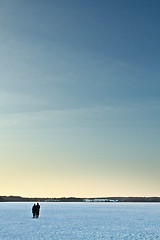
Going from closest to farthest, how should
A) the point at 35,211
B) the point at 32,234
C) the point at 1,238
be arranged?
the point at 1,238 < the point at 32,234 < the point at 35,211

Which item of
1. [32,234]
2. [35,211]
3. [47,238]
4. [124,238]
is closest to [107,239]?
[124,238]

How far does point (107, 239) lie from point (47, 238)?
22.1 ft

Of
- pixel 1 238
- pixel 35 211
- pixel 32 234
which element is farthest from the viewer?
pixel 35 211

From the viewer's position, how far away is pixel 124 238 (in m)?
39.7

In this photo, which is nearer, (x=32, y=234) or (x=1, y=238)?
(x=1, y=238)

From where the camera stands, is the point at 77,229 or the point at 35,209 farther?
the point at 35,209

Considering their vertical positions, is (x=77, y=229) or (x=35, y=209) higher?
(x=35, y=209)

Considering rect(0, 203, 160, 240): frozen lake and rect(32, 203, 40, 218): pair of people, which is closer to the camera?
rect(0, 203, 160, 240): frozen lake

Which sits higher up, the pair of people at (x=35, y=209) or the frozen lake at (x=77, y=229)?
the pair of people at (x=35, y=209)

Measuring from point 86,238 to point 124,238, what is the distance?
4.42 meters

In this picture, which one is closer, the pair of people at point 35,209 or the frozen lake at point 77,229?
the frozen lake at point 77,229

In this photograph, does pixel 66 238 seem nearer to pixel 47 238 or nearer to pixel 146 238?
pixel 47 238

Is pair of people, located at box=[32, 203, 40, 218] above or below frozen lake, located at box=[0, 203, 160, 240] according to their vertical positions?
above

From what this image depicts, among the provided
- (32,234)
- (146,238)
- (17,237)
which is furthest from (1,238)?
(146,238)
